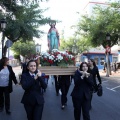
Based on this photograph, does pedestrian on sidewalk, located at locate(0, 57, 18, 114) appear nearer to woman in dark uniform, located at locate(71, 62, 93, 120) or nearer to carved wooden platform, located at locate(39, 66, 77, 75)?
carved wooden platform, located at locate(39, 66, 77, 75)

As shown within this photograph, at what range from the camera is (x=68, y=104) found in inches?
373

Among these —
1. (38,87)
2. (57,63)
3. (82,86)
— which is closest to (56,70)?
(57,63)

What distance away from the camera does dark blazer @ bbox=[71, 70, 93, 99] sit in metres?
5.71

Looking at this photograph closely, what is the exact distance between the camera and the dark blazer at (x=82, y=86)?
18.7ft

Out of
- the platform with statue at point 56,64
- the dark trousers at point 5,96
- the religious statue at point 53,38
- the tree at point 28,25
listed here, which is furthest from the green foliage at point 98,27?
the platform with statue at point 56,64

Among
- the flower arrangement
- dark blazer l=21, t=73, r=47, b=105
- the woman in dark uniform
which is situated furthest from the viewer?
the flower arrangement

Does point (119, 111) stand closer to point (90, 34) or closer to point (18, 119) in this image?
point (18, 119)

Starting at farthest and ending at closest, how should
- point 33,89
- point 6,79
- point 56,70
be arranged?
1. point 6,79
2. point 56,70
3. point 33,89

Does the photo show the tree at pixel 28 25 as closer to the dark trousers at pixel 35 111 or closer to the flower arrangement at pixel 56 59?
the flower arrangement at pixel 56 59

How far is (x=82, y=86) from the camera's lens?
5777 millimetres

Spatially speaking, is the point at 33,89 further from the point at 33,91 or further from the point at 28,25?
the point at 28,25

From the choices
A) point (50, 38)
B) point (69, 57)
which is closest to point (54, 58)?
point (69, 57)

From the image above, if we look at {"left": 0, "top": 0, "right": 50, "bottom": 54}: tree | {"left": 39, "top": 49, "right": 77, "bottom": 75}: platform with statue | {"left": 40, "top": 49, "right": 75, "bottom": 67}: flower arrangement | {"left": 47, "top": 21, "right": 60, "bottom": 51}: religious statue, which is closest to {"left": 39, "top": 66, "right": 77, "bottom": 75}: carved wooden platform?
{"left": 39, "top": 49, "right": 77, "bottom": 75}: platform with statue

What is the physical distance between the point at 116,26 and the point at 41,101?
56.7 ft
